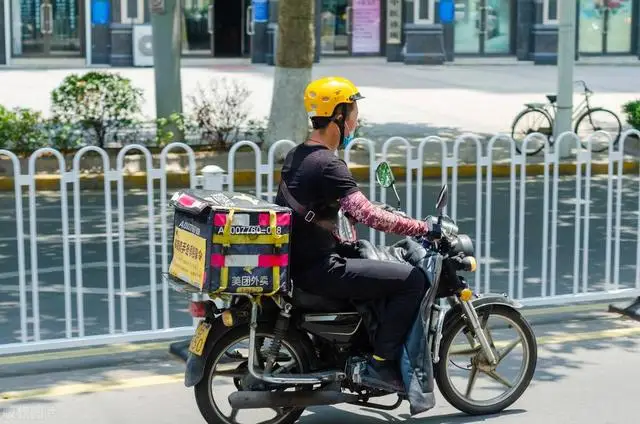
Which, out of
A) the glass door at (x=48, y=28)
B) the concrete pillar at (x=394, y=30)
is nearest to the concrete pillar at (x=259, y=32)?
the concrete pillar at (x=394, y=30)

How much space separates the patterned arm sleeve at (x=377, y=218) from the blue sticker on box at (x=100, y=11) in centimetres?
2255

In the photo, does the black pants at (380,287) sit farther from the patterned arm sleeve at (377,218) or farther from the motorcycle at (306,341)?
the patterned arm sleeve at (377,218)

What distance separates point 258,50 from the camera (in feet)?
93.2

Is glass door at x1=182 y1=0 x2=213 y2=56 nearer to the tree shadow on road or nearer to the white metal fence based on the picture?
the white metal fence

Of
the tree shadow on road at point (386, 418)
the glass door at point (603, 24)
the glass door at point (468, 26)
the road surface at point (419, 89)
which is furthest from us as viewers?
the glass door at point (603, 24)

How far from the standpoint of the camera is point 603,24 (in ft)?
101

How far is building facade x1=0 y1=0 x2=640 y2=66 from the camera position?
1092 inches

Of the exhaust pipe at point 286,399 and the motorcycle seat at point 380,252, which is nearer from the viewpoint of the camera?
the exhaust pipe at point 286,399

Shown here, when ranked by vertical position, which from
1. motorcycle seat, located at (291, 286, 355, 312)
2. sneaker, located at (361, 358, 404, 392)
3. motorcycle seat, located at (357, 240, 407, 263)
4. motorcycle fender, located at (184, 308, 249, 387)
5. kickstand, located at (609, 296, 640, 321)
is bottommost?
kickstand, located at (609, 296, 640, 321)

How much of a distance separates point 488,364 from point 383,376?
70 cm

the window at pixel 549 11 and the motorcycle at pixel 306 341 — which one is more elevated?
the window at pixel 549 11

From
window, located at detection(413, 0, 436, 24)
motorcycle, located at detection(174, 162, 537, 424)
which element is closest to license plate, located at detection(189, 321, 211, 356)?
motorcycle, located at detection(174, 162, 537, 424)

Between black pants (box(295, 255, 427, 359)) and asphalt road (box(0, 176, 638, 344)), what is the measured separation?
238cm

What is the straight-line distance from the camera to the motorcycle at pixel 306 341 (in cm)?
574
